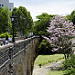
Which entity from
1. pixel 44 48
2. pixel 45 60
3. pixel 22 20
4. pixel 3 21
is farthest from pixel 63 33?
pixel 22 20

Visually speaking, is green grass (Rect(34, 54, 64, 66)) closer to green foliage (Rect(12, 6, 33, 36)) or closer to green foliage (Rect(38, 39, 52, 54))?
green foliage (Rect(38, 39, 52, 54))

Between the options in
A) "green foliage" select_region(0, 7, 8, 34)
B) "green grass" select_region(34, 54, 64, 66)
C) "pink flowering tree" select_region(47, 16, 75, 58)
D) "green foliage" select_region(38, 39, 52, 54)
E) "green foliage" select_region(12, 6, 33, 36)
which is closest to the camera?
"pink flowering tree" select_region(47, 16, 75, 58)

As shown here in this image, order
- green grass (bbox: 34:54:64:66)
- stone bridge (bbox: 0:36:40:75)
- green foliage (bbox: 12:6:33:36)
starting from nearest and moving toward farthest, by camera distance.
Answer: stone bridge (bbox: 0:36:40:75), green grass (bbox: 34:54:64:66), green foliage (bbox: 12:6:33:36)

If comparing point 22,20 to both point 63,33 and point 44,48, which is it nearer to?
point 44,48

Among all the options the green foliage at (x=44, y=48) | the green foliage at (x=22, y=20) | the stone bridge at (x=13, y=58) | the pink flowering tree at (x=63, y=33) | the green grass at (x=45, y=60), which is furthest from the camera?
the green foliage at (x=22, y=20)

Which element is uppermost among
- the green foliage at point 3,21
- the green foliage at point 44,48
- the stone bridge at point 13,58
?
the green foliage at point 3,21

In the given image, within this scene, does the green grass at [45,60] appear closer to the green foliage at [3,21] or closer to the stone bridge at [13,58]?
the green foliage at [3,21]

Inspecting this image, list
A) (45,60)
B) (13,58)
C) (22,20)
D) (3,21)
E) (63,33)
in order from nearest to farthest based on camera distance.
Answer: (13,58)
(63,33)
(45,60)
(3,21)
(22,20)

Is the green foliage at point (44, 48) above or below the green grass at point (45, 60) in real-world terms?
above

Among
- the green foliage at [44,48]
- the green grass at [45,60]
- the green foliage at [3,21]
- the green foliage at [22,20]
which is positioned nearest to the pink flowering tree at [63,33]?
the green grass at [45,60]

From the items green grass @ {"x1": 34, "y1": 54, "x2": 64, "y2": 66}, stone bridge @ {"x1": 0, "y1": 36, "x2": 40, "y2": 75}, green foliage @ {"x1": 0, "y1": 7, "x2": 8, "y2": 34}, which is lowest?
green grass @ {"x1": 34, "y1": 54, "x2": 64, "y2": 66}

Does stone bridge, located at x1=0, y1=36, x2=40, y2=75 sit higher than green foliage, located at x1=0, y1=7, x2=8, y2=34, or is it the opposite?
green foliage, located at x1=0, y1=7, x2=8, y2=34

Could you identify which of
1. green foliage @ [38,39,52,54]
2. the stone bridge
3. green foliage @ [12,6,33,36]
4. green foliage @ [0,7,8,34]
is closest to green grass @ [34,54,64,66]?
green foliage @ [38,39,52,54]

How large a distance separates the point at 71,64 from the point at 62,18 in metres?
10.4
